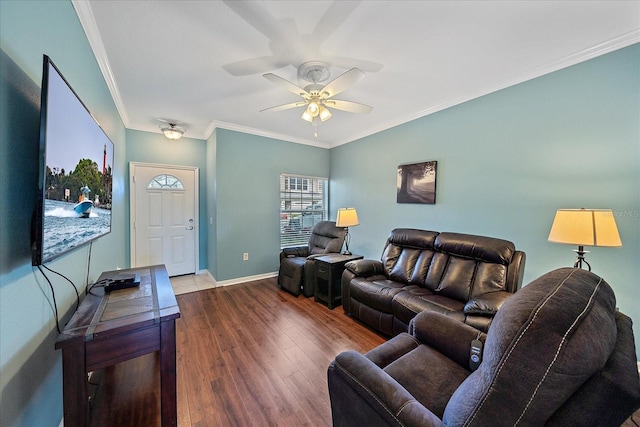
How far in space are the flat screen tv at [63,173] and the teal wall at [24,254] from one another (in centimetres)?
8

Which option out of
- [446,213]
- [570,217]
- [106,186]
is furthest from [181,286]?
[570,217]

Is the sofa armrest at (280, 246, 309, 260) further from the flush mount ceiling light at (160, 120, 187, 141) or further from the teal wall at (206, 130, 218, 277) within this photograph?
the flush mount ceiling light at (160, 120, 187, 141)

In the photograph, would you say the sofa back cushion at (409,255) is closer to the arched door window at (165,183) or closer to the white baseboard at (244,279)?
the white baseboard at (244,279)

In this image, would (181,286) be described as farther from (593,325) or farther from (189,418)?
(593,325)

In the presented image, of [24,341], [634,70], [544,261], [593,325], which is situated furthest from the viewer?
[544,261]

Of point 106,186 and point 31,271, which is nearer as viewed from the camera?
point 31,271

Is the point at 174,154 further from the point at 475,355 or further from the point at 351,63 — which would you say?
the point at 475,355

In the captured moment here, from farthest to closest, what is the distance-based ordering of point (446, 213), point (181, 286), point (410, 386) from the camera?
1. point (181, 286)
2. point (446, 213)
3. point (410, 386)

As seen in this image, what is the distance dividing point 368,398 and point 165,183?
456 cm

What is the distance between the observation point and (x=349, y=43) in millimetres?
1927

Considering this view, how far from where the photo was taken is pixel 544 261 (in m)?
2.30

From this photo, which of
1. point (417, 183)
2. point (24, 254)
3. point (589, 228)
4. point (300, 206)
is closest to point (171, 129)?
point (300, 206)

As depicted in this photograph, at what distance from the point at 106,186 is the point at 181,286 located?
7.91 ft

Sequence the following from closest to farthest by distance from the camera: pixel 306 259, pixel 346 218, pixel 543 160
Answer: pixel 543 160 < pixel 346 218 < pixel 306 259
